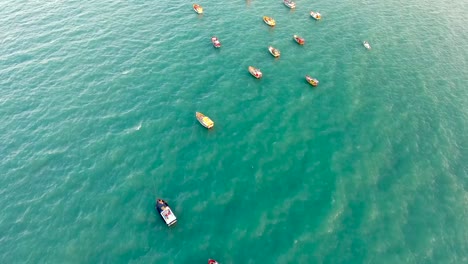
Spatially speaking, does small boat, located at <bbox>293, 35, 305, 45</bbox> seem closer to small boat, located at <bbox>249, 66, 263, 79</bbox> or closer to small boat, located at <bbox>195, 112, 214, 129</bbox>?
small boat, located at <bbox>249, 66, 263, 79</bbox>

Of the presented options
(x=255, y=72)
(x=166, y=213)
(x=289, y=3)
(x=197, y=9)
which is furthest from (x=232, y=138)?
(x=289, y=3)

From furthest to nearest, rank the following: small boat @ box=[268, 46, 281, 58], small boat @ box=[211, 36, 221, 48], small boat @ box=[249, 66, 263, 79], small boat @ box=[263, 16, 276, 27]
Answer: small boat @ box=[263, 16, 276, 27], small boat @ box=[211, 36, 221, 48], small boat @ box=[268, 46, 281, 58], small boat @ box=[249, 66, 263, 79]

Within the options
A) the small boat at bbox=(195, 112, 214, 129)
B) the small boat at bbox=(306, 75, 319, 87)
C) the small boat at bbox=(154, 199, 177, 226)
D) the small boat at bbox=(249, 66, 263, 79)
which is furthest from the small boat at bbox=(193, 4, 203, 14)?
the small boat at bbox=(154, 199, 177, 226)

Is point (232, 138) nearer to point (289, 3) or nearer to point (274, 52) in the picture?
point (274, 52)

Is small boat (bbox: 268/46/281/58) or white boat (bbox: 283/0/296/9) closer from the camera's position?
small boat (bbox: 268/46/281/58)

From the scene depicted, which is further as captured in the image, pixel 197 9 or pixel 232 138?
pixel 197 9

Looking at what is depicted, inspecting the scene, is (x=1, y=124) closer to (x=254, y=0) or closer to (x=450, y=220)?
(x=254, y=0)

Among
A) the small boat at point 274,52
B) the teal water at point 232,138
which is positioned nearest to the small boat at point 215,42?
the teal water at point 232,138

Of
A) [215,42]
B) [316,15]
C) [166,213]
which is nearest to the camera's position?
[166,213]
